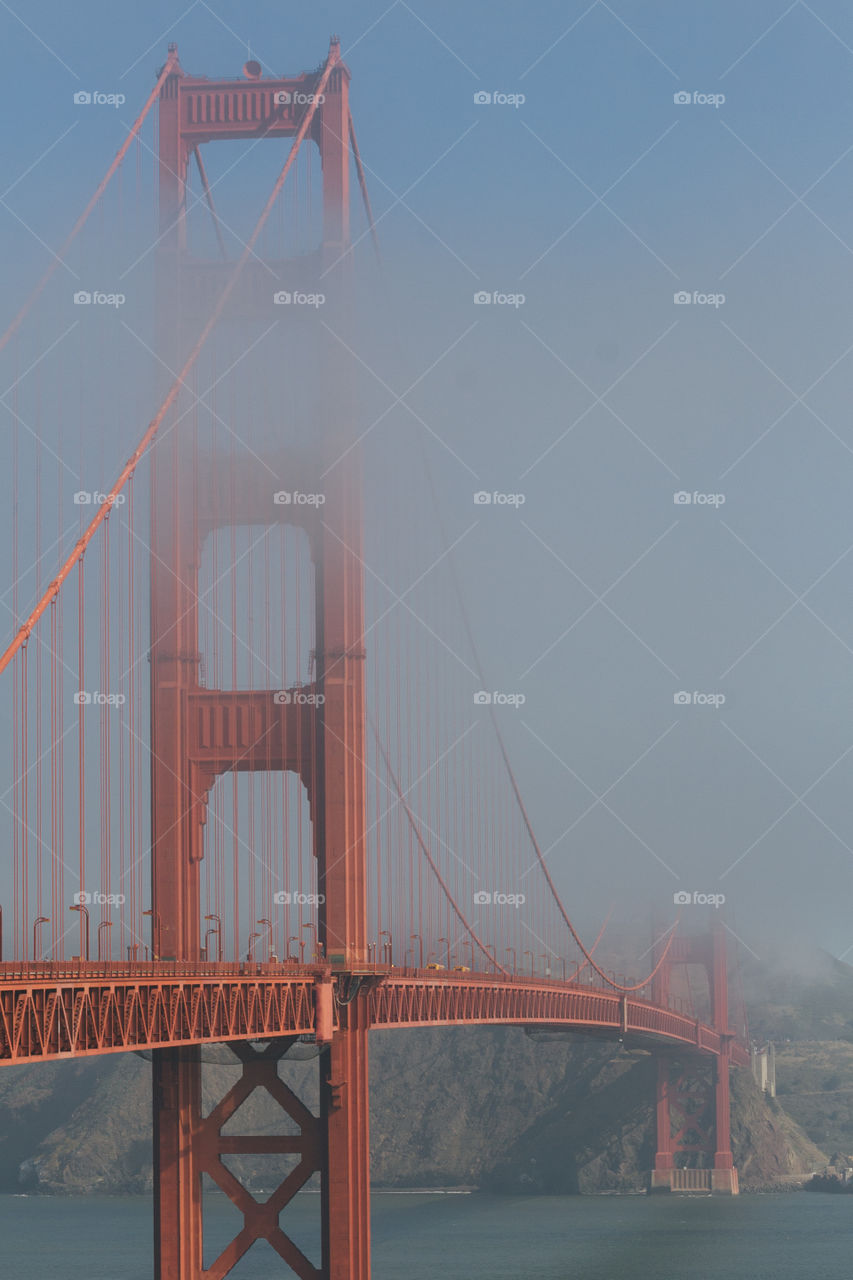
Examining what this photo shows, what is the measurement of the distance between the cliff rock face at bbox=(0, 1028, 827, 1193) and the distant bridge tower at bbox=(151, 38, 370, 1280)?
84644 mm

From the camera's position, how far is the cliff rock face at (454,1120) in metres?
128

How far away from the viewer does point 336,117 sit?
44.8m

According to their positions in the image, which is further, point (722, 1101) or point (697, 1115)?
point (697, 1115)

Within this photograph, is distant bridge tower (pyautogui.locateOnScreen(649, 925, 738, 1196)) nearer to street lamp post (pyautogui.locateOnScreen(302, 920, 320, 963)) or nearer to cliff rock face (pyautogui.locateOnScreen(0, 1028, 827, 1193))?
cliff rock face (pyautogui.locateOnScreen(0, 1028, 827, 1193))

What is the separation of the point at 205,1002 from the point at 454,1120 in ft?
368

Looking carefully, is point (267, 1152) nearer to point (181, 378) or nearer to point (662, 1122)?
point (181, 378)

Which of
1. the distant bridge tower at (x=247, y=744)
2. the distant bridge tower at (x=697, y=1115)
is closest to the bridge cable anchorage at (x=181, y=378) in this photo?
the distant bridge tower at (x=247, y=744)

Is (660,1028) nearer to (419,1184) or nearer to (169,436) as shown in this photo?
(419,1184)

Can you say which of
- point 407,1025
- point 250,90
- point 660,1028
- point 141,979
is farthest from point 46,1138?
point 141,979

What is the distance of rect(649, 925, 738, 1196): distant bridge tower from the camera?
120062mm

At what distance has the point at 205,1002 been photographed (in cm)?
3170

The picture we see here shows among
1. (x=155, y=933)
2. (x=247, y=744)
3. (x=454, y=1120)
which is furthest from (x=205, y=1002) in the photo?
(x=454, y=1120)

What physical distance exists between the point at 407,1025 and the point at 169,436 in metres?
15.3

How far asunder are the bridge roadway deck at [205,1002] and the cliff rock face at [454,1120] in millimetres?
65457
